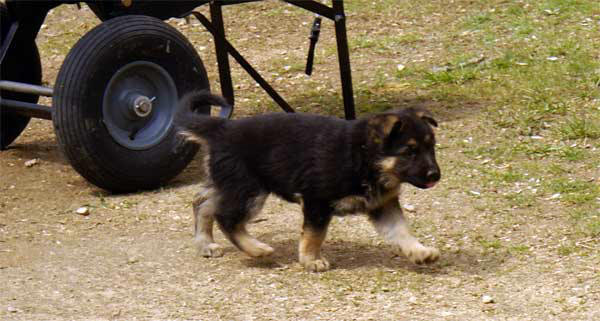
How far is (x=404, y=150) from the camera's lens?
582 cm

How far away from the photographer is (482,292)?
5.71m

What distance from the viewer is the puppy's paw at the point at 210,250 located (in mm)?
6348

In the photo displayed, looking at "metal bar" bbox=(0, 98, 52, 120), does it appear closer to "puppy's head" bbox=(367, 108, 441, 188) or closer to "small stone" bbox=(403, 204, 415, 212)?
"small stone" bbox=(403, 204, 415, 212)

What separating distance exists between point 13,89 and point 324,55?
384cm

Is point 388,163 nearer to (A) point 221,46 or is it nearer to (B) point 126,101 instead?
(B) point 126,101

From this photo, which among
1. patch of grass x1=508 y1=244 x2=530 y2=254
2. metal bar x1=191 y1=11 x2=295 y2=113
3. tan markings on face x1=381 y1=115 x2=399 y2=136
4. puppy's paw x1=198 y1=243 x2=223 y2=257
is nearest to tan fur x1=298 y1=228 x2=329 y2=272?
puppy's paw x1=198 y1=243 x2=223 y2=257

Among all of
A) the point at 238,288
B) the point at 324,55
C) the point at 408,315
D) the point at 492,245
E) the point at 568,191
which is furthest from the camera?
the point at 324,55

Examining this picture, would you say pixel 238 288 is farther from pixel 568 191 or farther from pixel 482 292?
pixel 568 191

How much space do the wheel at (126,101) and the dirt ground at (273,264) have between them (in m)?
0.22

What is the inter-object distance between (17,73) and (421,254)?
4.16 metres

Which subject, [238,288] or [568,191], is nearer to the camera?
[238,288]

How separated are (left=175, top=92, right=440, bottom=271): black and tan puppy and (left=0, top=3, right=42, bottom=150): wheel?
9.22 ft

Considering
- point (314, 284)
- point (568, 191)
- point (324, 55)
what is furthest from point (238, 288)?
point (324, 55)

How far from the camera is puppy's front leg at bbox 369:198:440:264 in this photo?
19.5 feet
